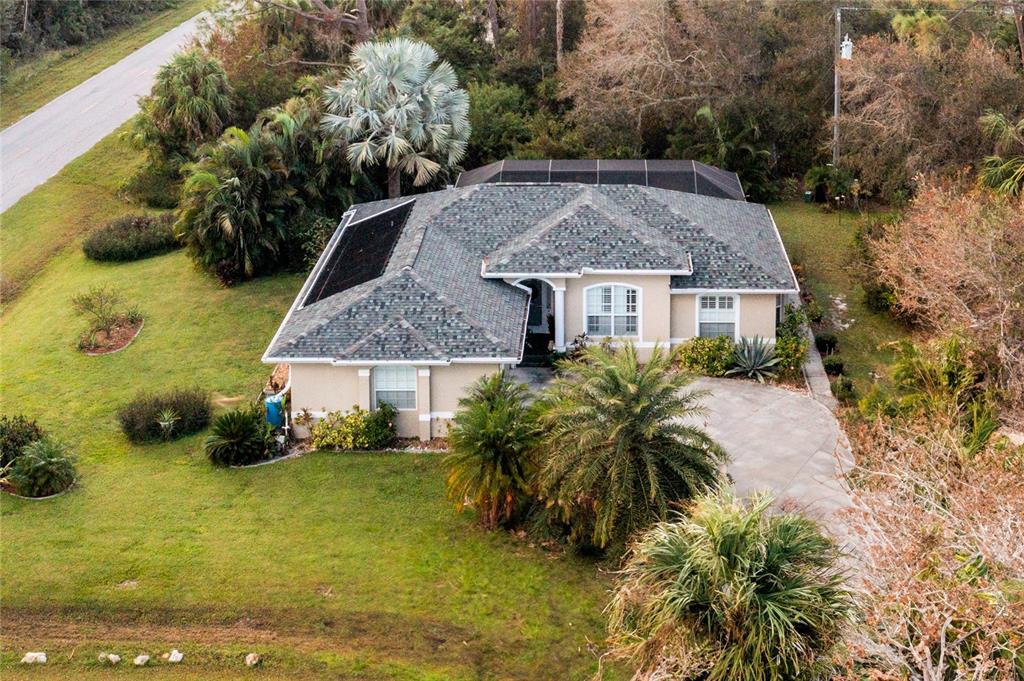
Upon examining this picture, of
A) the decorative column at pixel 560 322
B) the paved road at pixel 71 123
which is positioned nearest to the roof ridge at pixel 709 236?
the decorative column at pixel 560 322

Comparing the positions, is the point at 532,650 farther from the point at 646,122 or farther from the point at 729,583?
the point at 646,122

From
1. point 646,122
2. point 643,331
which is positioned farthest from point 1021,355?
point 646,122

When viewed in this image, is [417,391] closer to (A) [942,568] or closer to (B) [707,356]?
(B) [707,356]

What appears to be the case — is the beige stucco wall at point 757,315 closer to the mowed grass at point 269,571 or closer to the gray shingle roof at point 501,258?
the gray shingle roof at point 501,258

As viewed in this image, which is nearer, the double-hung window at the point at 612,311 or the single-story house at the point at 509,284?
the single-story house at the point at 509,284

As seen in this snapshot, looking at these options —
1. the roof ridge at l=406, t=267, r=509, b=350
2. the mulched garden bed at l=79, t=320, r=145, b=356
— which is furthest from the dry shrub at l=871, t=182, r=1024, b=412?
the mulched garden bed at l=79, t=320, r=145, b=356

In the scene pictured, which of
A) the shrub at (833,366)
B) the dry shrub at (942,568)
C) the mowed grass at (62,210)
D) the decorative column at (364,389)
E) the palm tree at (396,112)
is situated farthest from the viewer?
the mowed grass at (62,210)
